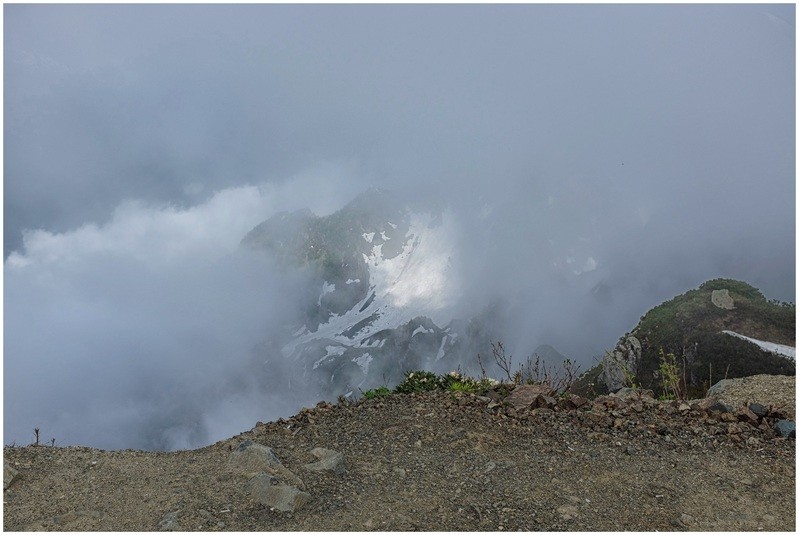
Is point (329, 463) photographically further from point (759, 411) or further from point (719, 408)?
point (759, 411)

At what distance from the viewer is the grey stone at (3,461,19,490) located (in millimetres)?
7578

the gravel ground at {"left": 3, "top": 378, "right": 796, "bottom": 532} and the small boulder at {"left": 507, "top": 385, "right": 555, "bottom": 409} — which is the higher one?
the small boulder at {"left": 507, "top": 385, "right": 555, "bottom": 409}

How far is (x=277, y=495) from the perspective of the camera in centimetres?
693

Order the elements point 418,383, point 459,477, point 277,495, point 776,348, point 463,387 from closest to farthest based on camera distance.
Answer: point 277,495, point 459,477, point 463,387, point 418,383, point 776,348

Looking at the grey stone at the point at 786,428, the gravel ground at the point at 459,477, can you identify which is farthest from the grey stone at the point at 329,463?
the grey stone at the point at 786,428

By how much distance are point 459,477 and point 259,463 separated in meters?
2.59

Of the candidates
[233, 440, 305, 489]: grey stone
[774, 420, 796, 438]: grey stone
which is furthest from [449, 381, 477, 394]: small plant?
[774, 420, 796, 438]: grey stone

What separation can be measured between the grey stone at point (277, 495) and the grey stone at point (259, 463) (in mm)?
283

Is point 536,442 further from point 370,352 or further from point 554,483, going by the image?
point 370,352

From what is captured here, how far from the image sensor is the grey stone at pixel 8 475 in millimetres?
7578

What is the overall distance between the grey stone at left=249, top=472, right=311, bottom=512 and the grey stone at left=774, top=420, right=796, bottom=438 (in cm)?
710

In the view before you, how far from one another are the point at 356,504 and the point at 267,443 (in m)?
2.79

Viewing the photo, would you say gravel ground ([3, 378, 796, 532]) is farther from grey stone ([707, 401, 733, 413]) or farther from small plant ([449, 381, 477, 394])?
small plant ([449, 381, 477, 394])

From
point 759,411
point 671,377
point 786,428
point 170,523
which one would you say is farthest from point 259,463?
point 671,377
